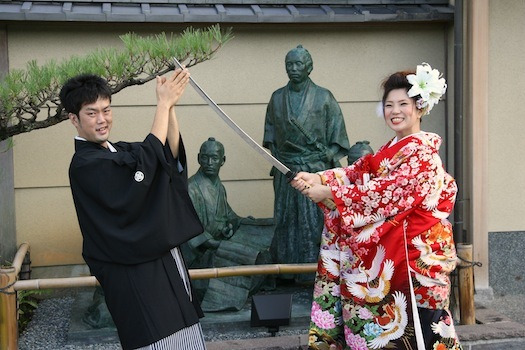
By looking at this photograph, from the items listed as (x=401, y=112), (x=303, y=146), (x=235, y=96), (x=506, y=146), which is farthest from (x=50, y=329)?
(x=506, y=146)

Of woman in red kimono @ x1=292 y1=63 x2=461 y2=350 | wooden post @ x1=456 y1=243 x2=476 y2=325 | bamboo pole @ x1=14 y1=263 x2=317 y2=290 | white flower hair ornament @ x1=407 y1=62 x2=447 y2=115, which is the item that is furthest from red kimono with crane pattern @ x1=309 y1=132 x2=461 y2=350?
wooden post @ x1=456 y1=243 x2=476 y2=325

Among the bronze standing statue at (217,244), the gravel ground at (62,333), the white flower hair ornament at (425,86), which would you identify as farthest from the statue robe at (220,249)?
the white flower hair ornament at (425,86)

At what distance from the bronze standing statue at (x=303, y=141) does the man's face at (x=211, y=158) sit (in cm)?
55

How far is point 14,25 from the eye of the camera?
652 cm

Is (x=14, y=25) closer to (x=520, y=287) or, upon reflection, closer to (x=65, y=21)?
(x=65, y=21)

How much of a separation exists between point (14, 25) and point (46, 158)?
1.20 m

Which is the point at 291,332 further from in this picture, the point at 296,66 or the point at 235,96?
the point at 235,96

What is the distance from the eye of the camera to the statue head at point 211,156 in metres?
5.97

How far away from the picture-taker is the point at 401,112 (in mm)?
3670

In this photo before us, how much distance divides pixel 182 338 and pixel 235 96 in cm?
401

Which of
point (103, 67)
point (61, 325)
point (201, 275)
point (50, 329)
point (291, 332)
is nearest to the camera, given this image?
point (103, 67)

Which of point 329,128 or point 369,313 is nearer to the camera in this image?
point 369,313

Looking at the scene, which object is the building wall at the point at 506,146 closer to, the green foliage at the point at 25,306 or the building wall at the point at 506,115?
the building wall at the point at 506,115

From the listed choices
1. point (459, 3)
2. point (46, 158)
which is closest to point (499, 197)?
point (459, 3)
